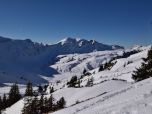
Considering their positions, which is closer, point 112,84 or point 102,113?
point 102,113

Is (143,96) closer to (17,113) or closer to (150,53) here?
(150,53)

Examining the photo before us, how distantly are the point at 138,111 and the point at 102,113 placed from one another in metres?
1.82

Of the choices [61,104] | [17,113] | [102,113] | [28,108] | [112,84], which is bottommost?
[17,113]

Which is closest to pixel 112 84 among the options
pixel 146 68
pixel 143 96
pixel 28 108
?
pixel 146 68

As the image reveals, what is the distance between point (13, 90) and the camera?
41.5 meters

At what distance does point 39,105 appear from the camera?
65.7ft

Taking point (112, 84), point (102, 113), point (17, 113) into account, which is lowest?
point (17, 113)

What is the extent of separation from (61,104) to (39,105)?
6822 mm

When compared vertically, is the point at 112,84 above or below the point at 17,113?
above

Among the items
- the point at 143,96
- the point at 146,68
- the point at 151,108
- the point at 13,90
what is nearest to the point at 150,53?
the point at 146,68

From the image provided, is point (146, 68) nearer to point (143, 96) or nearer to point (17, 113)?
point (143, 96)

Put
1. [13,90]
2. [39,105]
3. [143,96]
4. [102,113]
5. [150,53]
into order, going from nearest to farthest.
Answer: [102,113] < [143,96] < [150,53] < [39,105] < [13,90]

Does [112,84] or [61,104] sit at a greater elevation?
[112,84]

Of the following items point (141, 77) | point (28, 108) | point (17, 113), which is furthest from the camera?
point (17, 113)
